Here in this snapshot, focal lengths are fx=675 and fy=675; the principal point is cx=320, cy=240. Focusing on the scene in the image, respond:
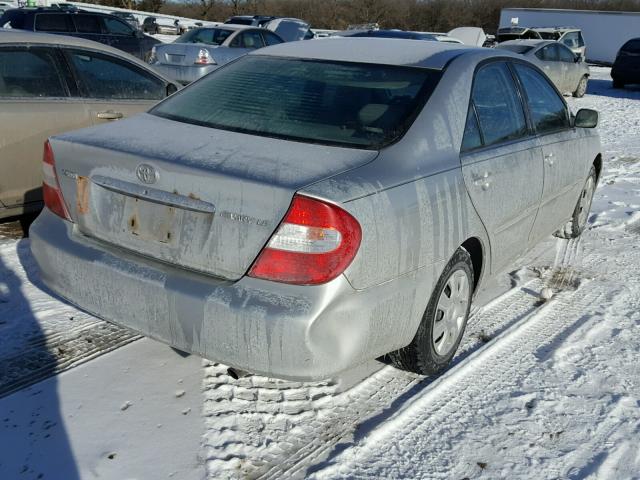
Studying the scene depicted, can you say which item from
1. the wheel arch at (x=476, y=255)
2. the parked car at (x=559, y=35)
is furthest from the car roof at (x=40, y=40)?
the parked car at (x=559, y=35)

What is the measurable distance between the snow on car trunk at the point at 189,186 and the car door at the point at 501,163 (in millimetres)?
825

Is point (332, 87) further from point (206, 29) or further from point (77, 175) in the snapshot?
point (206, 29)

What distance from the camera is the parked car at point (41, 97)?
16.0ft

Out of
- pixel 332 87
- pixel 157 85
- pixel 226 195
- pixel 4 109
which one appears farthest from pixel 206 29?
pixel 226 195

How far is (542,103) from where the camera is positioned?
4.54 m

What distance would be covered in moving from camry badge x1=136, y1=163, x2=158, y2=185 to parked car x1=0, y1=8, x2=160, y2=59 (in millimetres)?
12192

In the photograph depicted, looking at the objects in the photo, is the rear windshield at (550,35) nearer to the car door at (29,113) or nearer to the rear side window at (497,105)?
the rear side window at (497,105)

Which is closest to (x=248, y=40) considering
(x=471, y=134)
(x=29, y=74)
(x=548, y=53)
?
(x=548, y=53)

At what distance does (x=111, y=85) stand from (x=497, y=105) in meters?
3.29

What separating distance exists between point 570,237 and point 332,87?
3.32 m

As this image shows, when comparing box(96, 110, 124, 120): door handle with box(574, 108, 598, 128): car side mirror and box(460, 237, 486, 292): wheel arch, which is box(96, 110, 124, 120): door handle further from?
Answer: box(574, 108, 598, 128): car side mirror

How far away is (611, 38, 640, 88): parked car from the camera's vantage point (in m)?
20.3

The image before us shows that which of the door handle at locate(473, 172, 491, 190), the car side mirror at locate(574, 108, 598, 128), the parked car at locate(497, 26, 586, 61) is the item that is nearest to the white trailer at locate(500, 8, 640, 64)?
the parked car at locate(497, 26, 586, 61)

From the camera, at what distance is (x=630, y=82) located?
20.6 meters
